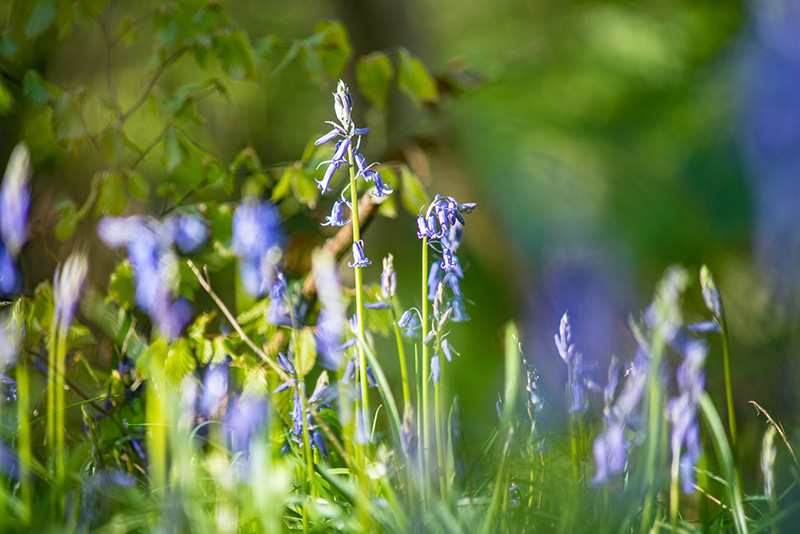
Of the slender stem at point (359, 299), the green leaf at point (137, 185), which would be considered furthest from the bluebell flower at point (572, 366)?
the green leaf at point (137, 185)

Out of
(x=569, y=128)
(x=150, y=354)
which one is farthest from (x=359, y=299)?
(x=569, y=128)

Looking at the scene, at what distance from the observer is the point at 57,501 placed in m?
1.44

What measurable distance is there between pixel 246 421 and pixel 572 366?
1.97ft

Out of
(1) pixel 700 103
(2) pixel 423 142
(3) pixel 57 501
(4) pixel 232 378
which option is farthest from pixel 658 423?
(1) pixel 700 103

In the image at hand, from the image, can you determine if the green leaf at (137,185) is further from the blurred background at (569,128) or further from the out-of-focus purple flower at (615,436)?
the blurred background at (569,128)

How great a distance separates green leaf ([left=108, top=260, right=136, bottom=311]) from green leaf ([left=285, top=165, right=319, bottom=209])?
1.51 ft

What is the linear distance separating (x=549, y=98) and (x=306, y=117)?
9.85 feet

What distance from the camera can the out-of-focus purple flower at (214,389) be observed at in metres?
1.93

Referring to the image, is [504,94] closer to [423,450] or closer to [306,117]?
[306,117]

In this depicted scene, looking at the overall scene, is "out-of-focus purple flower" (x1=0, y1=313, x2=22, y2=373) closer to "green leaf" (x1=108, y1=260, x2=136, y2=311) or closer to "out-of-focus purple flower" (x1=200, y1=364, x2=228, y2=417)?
"out-of-focus purple flower" (x1=200, y1=364, x2=228, y2=417)

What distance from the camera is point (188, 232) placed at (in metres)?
2.30

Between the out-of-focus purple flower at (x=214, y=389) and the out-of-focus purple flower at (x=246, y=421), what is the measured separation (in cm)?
4

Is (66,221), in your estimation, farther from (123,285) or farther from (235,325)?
(235,325)

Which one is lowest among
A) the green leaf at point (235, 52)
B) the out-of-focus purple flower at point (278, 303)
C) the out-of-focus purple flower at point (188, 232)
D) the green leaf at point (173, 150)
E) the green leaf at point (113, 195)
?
the out-of-focus purple flower at point (278, 303)
